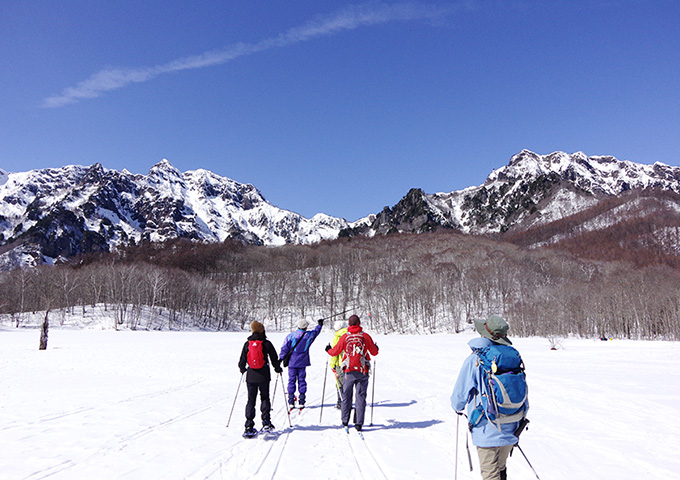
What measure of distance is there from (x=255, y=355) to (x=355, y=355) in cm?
202

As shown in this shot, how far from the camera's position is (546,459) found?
6188 mm

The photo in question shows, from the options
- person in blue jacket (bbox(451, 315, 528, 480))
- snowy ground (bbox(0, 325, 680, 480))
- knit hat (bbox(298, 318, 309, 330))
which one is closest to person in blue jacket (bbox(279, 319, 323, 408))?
knit hat (bbox(298, 318, 309, 330))

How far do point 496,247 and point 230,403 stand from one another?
136110mm

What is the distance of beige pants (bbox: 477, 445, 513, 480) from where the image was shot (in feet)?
13.6

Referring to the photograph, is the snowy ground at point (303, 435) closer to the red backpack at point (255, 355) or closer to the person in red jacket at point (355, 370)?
the person in red jacket at point (355, 370)

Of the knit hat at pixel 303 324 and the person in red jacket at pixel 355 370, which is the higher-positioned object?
the knit hat at pixel 303 324

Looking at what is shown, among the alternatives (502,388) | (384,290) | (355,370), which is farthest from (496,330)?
(384,290)

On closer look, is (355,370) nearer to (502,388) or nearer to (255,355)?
(255,355)

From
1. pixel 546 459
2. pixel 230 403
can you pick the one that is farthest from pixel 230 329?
pixel 546 459

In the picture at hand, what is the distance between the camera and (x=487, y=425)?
4164 mm

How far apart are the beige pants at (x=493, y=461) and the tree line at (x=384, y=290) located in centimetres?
4403

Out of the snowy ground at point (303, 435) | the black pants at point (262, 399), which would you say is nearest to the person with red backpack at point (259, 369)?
the black pants at point (262, 399)

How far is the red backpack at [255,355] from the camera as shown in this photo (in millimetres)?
7609

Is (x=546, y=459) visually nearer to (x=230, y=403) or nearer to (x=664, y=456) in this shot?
(x=664, y=456)
